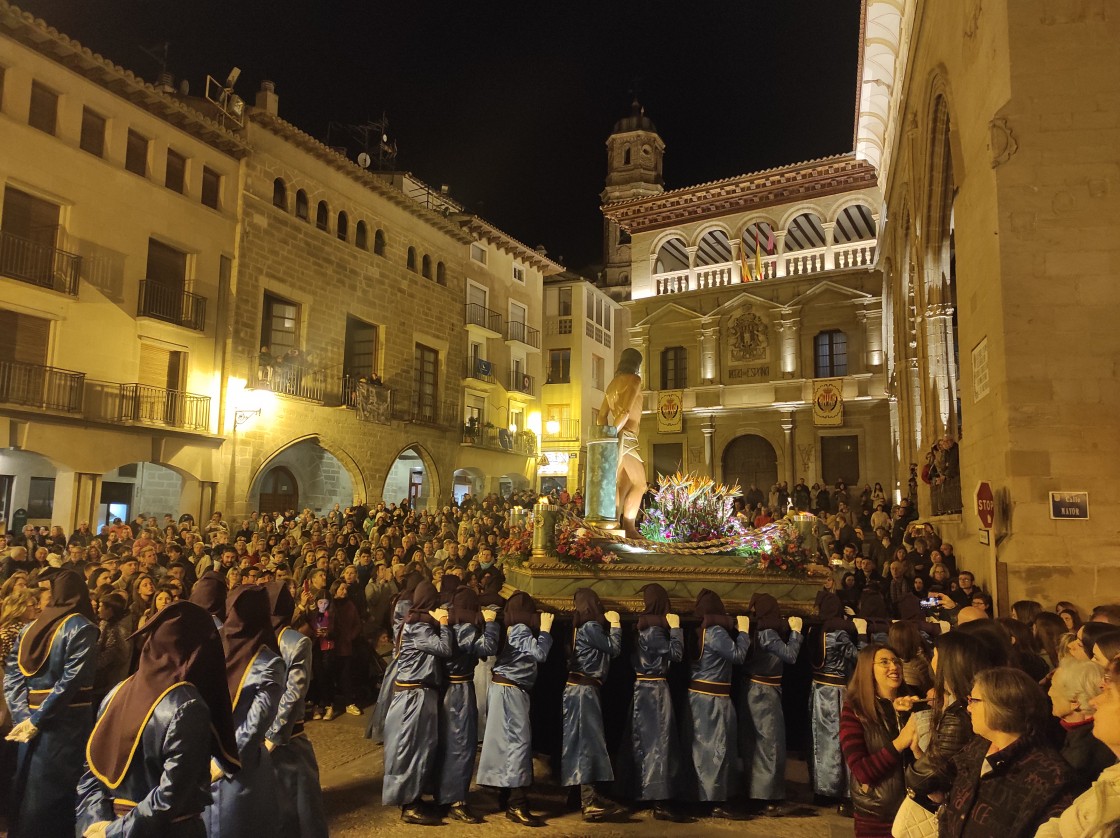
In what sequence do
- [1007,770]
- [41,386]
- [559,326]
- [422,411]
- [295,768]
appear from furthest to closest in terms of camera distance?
1. [559,326]
2. [422,411]
3. [41,386]
4. [295,768]
5. [1007,770]

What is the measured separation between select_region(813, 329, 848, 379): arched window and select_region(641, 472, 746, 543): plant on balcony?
1644 cm

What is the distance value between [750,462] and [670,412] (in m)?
3.33

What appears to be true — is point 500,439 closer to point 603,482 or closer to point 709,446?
point 709,446

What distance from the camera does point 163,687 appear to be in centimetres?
325

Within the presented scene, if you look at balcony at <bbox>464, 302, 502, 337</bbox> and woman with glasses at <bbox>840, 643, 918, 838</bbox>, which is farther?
balcony at <bbox>464, 302, 502, 337</bbox>

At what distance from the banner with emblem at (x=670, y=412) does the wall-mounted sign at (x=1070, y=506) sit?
19.3 metres

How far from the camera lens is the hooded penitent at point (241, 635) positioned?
14.1 ft

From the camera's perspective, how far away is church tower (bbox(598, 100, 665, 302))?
47.7 metres

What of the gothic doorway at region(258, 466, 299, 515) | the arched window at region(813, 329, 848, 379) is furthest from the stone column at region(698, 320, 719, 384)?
the gothic doorway at region(258, 466, 299, 515)

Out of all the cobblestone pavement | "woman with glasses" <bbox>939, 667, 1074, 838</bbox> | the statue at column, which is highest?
the statue at column

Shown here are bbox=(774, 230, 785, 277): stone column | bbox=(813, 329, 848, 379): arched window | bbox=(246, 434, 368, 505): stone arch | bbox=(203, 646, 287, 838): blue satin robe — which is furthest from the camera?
bbox=(774, 230, 785, 277): stone column

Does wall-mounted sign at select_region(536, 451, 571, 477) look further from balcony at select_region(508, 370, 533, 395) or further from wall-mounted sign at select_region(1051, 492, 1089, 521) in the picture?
wall-mounted sign at select_region(1051, 492, 1089, 521)

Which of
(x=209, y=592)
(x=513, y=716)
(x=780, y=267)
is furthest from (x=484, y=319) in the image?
(x=209, y=592)

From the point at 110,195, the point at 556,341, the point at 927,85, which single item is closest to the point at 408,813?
the point at 927,85
